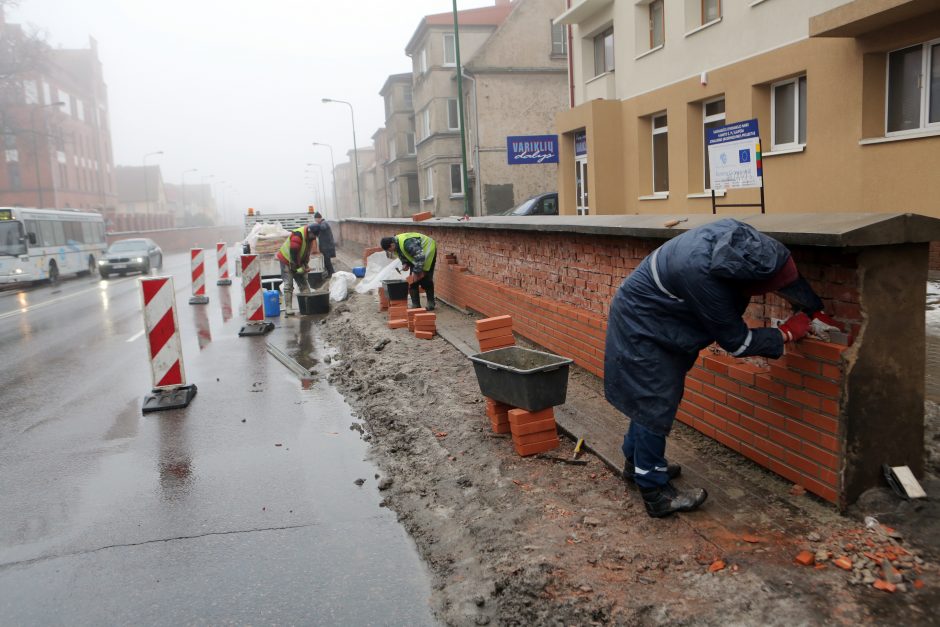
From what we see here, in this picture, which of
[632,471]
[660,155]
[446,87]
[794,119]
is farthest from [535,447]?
[446,87]

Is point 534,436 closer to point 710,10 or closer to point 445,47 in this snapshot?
point 710,10

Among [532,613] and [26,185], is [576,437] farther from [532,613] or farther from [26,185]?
[26,185]

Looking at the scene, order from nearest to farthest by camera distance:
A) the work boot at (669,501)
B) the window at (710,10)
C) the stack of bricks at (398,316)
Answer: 1. the work boot at (669,501)
2. the stack of bricks at (398,316)
3. the window at (710,10)

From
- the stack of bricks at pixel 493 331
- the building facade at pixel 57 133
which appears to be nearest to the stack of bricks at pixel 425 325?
the stack of bricks at pixel 493 331

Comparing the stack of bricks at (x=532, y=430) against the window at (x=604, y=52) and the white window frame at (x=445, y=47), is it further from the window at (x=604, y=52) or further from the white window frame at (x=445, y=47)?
the white window frame at (x=445, y=47)

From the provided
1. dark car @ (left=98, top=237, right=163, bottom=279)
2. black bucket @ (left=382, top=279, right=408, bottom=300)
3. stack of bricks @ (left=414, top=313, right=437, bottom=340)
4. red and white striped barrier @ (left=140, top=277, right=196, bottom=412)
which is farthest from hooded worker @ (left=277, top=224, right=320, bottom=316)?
dark car @ (left=98, top=237, right=163, bottom=279)

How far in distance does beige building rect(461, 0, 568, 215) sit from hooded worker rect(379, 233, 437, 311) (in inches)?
1002

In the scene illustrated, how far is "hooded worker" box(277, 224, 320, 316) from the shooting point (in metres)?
13.7

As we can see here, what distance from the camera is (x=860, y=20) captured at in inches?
437

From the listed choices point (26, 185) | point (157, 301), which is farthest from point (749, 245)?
point (26, 185)

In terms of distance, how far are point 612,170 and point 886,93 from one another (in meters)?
10.0

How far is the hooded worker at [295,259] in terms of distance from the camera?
13711 mm

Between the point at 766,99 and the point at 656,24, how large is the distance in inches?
220

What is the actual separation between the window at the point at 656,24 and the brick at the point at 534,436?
54.7ft
